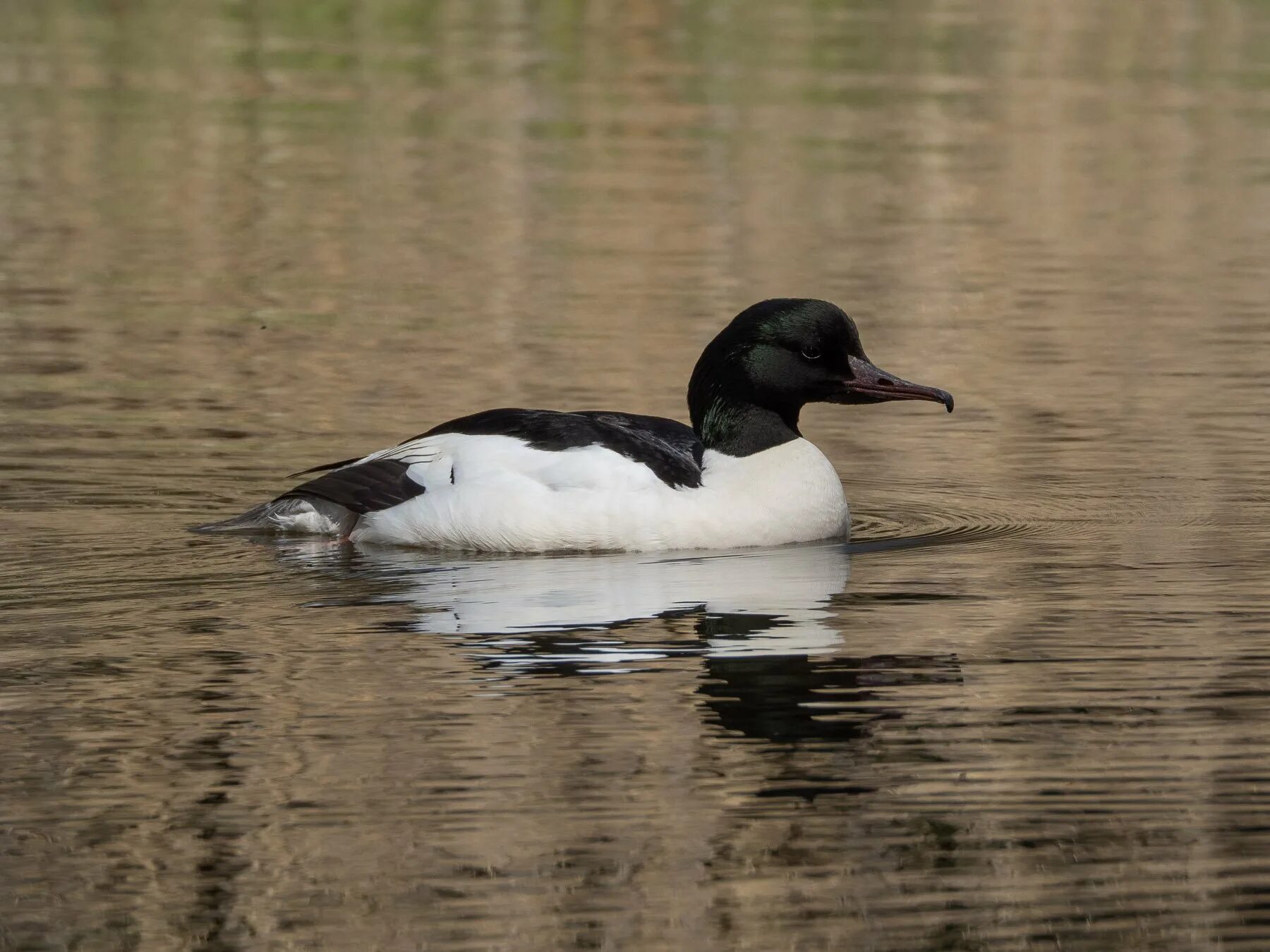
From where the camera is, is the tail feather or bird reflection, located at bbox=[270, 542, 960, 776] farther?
the tail feather

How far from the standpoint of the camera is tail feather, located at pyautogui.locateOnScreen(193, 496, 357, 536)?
10062mm

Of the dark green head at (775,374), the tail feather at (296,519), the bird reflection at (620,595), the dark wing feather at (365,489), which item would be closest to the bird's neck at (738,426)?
the dark green head at (775,374)

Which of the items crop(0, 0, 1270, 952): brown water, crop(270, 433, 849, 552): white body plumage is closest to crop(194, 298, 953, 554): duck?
crop(270, 433, 849, 552): white body plumage

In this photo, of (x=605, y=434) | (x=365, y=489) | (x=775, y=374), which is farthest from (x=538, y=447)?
(x=775, y=374)

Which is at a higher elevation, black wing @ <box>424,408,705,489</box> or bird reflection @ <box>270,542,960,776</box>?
black wing @ <box>424,408,705,489</box>

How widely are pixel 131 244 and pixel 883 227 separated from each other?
6.10m

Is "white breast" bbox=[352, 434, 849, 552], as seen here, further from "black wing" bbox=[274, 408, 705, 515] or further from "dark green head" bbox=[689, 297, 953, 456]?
"dark green head" bbox=[689, 297, 953, 456]

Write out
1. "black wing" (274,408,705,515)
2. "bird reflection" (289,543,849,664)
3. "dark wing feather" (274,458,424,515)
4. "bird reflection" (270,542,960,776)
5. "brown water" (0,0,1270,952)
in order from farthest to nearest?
"dark wing feather" (274,458,424,515) < "black wing" (274,408,705,515) < "bird reflection" (289,543,849,664) < "bird reflection" (270,542,960,776) < "brown water" (0,0,1270,952)

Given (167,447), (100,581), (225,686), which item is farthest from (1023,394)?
(225,686)

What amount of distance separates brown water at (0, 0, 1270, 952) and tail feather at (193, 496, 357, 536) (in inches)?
3.8

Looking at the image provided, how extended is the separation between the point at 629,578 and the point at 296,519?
65.5 inches

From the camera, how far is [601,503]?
31.4ft

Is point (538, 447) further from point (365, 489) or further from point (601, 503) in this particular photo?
point (365, 489)

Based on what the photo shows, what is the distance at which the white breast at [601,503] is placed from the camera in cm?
961
